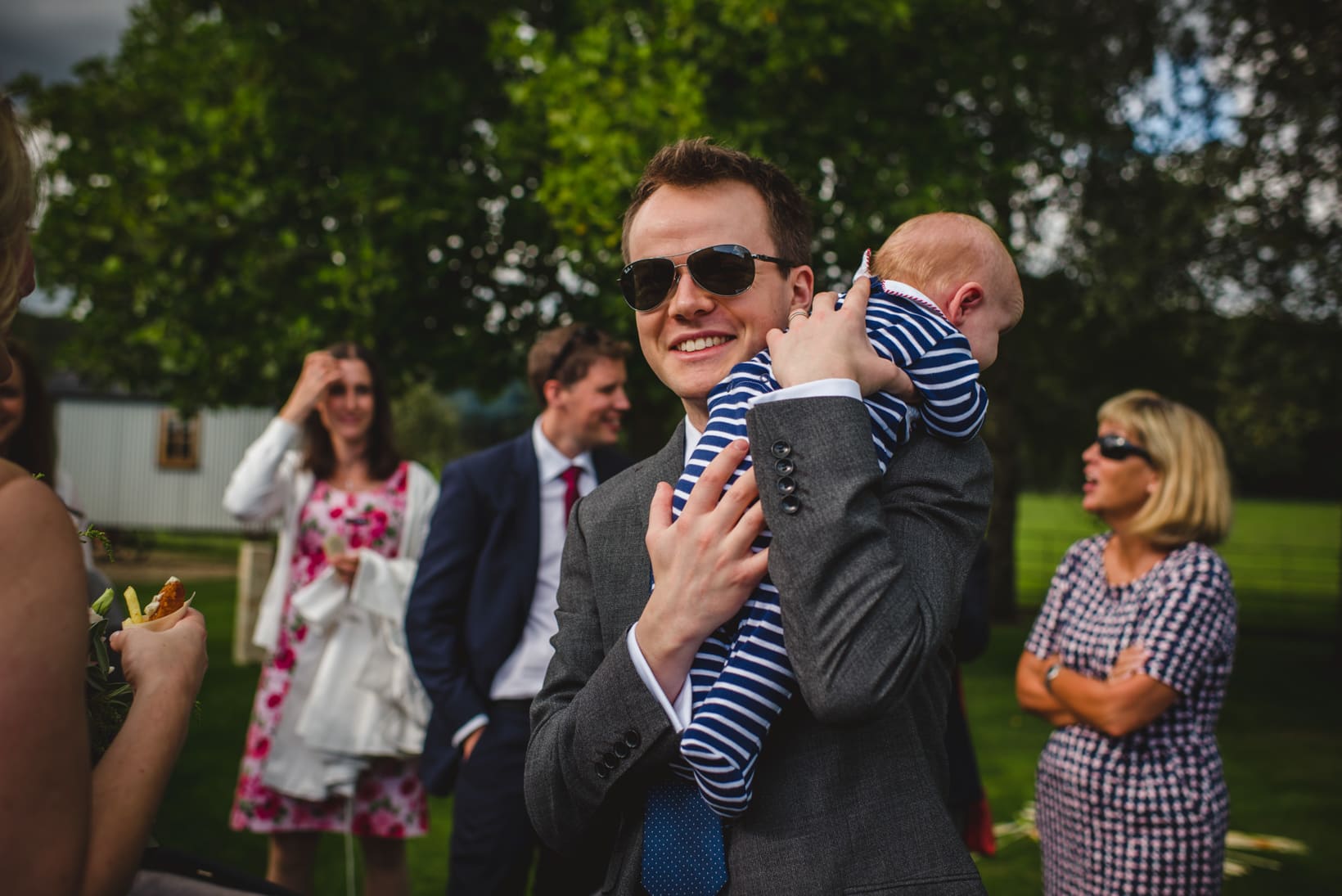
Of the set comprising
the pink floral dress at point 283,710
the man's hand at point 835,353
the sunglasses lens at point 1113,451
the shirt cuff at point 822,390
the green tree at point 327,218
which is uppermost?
the green tree at point 327,218

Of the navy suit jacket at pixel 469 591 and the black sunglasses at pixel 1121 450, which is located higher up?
the black sunglasses at pixel 1121 450

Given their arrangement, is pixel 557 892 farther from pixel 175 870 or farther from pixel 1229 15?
pixel 1229 15

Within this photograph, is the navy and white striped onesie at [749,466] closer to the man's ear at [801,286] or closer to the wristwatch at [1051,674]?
the man's ear at [801,286]

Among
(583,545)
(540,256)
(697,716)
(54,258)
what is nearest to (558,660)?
(583,545)

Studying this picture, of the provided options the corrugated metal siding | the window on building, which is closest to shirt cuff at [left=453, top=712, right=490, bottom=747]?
the corrugated metal siding

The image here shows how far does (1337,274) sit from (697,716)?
14.5 meters

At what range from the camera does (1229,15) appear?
13.5 meters

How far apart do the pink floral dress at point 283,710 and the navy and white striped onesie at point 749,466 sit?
11.7ft

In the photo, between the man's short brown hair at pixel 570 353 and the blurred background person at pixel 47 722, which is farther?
the man's short brown hair at pixel 570 353

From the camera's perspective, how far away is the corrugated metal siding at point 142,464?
113 ft

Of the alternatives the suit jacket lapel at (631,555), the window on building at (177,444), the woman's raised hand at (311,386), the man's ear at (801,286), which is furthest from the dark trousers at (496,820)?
the window on building at (177,444)

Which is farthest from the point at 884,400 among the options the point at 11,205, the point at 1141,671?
the point at 1141,671

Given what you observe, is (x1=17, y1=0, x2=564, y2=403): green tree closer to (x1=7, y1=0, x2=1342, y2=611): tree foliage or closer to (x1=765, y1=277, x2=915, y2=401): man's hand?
(x1=7, y1=0, x2=1342, y2=611): tree foliage

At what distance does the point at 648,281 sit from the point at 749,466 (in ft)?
1.82
